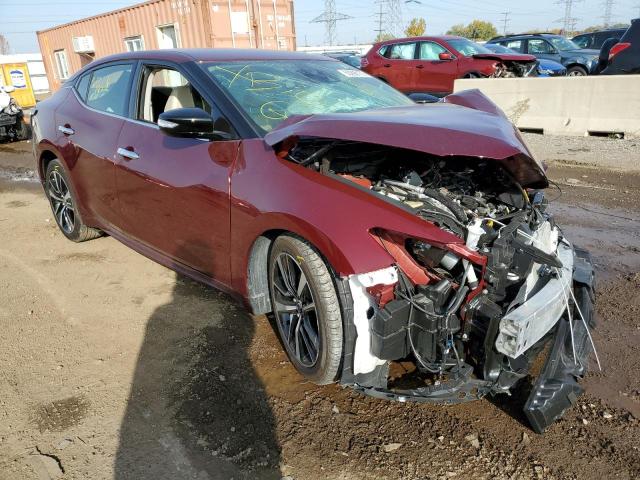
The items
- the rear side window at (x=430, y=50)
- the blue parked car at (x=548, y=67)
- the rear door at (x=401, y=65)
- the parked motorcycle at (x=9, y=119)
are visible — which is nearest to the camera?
the parked motorcycle at (x=9, y=119)

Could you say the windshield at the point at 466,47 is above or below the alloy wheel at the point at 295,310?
above

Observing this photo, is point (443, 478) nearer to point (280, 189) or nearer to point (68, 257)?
point (280, 189)

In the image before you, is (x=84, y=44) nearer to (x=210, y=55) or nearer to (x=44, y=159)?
(x=44, y=159)

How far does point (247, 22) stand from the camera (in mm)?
13883

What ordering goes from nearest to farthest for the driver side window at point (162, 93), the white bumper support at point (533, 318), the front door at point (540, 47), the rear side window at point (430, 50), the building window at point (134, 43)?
the white bumper support at point (533, 318) < the driver side window at point (162, 93) < the rear side window at point (430, 50) < the front door at point (540, 47) < the building window at point (134, 43)

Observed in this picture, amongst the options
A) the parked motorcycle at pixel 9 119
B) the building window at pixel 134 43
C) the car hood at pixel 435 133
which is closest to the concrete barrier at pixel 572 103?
the car hood at pixel 435 133

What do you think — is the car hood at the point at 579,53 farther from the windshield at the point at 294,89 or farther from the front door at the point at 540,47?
the windshield at the point at 294,89

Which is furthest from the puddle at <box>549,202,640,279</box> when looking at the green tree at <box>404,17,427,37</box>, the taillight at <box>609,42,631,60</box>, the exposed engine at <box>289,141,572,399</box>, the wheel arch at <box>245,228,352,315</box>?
the green tree at <box>404,17,427,37</box>

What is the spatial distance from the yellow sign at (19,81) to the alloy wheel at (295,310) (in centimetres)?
1942

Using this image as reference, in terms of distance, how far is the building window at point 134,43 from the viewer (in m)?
15.6

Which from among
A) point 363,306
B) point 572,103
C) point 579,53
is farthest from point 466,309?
point 579,53

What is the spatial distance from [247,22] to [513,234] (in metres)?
13.4

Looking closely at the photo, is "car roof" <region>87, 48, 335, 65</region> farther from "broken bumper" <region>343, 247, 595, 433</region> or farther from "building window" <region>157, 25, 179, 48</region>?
"building window" <region>157, 25, 179, 48</region>

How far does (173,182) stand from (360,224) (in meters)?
1.38
